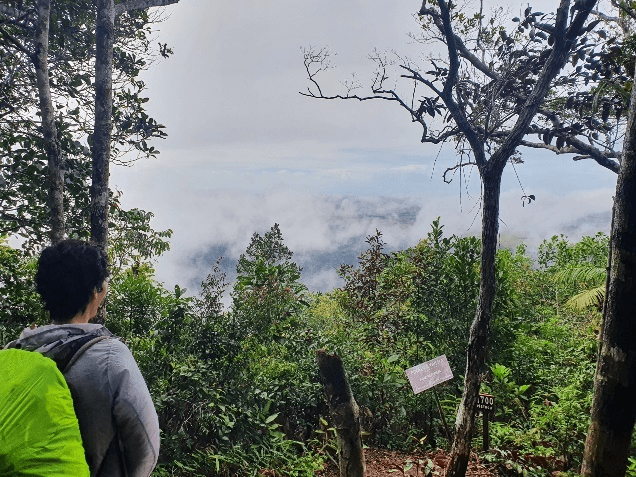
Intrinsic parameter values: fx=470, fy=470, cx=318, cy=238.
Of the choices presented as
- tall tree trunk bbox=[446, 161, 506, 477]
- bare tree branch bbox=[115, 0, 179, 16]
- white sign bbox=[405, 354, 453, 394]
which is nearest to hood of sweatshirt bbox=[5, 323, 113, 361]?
white sign bbox=[405, 354, 453, 394]

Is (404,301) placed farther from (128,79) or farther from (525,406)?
(128,79)

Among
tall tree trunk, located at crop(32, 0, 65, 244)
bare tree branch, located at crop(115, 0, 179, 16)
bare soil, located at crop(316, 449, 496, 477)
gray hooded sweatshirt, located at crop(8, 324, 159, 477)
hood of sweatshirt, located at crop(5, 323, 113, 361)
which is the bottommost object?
bare soil, located at crop(316, 449, 496, 477)

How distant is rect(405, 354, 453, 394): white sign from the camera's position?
13.7ft

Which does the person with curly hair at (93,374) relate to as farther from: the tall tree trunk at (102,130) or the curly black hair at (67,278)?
the tall tree trunk at (102,130)

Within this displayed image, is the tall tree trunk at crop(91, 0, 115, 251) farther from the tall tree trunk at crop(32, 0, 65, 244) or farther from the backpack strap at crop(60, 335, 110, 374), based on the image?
the backpack strap at crop(60, 335, 110, 374)

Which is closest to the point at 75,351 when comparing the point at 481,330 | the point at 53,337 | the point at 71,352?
the point at 71,352

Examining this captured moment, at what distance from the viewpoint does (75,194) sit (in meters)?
5.18

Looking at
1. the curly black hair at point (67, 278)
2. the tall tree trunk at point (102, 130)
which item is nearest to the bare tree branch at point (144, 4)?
the tall tree trunk at point (102, 130)

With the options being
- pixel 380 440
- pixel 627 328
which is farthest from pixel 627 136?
pixel 380 440

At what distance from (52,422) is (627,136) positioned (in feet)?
9.92

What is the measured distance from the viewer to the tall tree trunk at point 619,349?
8.27ft

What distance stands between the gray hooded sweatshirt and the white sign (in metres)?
2.93

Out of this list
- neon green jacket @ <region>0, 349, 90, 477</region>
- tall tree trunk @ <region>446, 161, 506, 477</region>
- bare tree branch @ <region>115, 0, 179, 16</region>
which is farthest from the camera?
bare tree branch @ <region>115, 0, 179, 16</region>

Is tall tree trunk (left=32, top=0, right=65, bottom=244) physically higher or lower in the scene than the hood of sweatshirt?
higher
